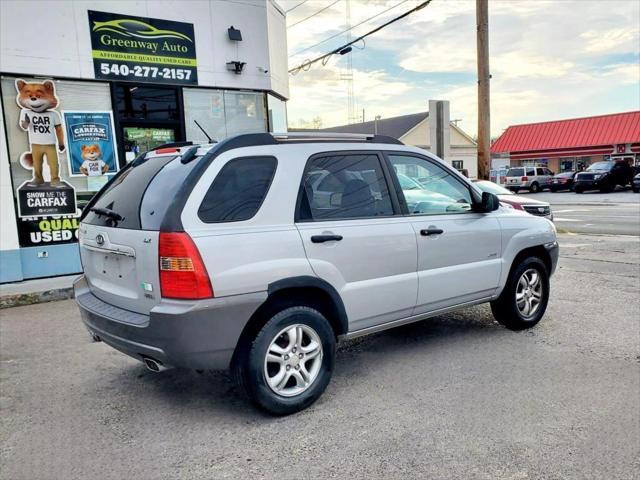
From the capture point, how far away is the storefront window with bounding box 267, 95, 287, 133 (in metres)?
10.2

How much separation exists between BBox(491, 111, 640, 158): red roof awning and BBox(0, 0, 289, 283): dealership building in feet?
125

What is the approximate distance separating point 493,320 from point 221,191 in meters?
3.68

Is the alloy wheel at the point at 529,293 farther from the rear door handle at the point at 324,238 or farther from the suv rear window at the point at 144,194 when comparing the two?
the suv rear window at the point at 144,194

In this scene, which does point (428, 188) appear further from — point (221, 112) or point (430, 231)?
point (221, 112)

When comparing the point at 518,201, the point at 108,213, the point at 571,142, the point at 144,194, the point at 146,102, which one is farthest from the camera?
the point at 571,142

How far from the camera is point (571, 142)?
136 ft

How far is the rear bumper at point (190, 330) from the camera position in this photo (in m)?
3.04

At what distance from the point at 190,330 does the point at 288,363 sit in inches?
30.1

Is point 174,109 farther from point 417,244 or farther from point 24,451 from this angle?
point 24,451

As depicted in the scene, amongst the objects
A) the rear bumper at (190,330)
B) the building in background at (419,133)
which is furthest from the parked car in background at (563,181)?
the rear bumper at (190,330)

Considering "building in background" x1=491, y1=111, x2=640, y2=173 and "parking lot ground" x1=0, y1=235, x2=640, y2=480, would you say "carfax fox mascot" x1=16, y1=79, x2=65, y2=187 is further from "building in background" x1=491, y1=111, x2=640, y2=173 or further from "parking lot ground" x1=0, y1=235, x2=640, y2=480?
"building in background" x1=491, y1=111, x2=640, y2=173

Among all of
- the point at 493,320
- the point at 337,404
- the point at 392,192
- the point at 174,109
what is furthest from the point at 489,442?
the point at 174,109

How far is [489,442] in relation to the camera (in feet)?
10.2

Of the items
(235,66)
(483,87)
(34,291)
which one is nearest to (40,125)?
(34,291)
